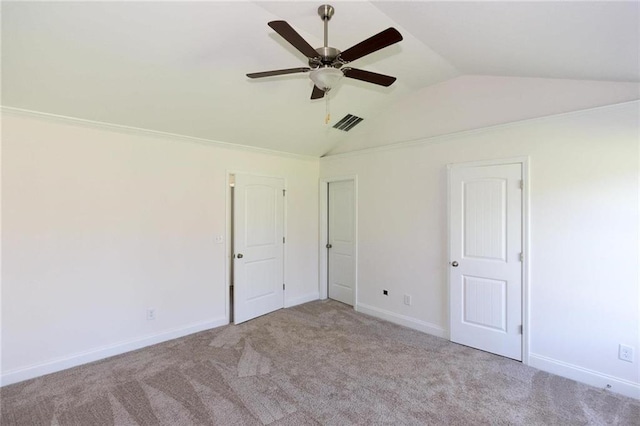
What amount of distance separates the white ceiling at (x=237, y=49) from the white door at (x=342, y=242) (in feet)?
6.07

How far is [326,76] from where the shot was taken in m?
1.87

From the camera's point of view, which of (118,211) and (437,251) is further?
(437,251)

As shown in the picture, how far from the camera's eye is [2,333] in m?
2.65

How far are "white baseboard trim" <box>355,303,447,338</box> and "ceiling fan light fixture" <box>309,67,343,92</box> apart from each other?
318 centimetres

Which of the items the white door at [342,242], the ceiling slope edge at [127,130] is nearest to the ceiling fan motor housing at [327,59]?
the ceiling slope edge at [127,130]

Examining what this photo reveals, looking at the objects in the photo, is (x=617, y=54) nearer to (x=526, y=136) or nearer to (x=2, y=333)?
(x=526, y=136)

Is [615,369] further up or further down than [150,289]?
further down

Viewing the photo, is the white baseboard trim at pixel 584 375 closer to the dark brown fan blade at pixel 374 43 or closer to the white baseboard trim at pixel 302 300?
the white baseboard trim at pixel 302 300

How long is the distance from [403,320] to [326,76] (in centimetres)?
333

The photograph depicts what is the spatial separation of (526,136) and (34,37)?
4.26m

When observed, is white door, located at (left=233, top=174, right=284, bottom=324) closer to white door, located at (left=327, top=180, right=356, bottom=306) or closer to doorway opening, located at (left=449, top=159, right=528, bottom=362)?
white door, located at (left=327, top=180, right=356, bottom=306)

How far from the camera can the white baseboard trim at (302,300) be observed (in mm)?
4746

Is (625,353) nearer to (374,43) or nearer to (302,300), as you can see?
(374,43)

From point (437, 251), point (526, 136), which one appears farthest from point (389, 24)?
point (437, 251)
